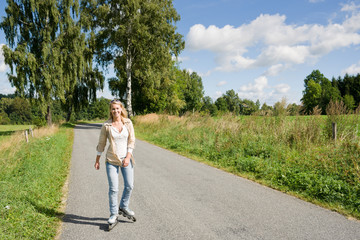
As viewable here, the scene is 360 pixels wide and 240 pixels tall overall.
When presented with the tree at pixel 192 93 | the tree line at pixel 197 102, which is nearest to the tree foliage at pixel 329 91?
the tree line at pixel 197 102

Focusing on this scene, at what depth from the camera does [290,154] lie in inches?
275

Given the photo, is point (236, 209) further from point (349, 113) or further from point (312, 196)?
point (349, 113)

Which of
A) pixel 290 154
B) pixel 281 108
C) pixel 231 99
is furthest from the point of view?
pixel 231 99

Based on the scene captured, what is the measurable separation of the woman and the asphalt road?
1.30 feet

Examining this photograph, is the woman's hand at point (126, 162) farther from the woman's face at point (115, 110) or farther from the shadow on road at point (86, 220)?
the shadow on road at point (86, 220)

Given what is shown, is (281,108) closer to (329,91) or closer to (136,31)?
(136,31)

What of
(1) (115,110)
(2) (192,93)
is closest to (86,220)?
(1) (115,110)

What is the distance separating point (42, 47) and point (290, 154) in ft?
67.9

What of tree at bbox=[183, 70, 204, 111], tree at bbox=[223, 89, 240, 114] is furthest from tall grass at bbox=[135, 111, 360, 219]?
tree at bbox=[223, 89, 240, 114]

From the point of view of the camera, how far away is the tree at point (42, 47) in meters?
17.7

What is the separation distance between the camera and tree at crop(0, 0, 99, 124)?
17.7 metres

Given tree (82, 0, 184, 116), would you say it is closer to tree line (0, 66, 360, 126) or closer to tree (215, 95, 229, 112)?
tree line (0, 66, 360, 126)

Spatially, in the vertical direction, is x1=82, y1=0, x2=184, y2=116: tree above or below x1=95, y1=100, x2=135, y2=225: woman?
above

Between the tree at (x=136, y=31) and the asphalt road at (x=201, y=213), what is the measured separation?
1803 cm
